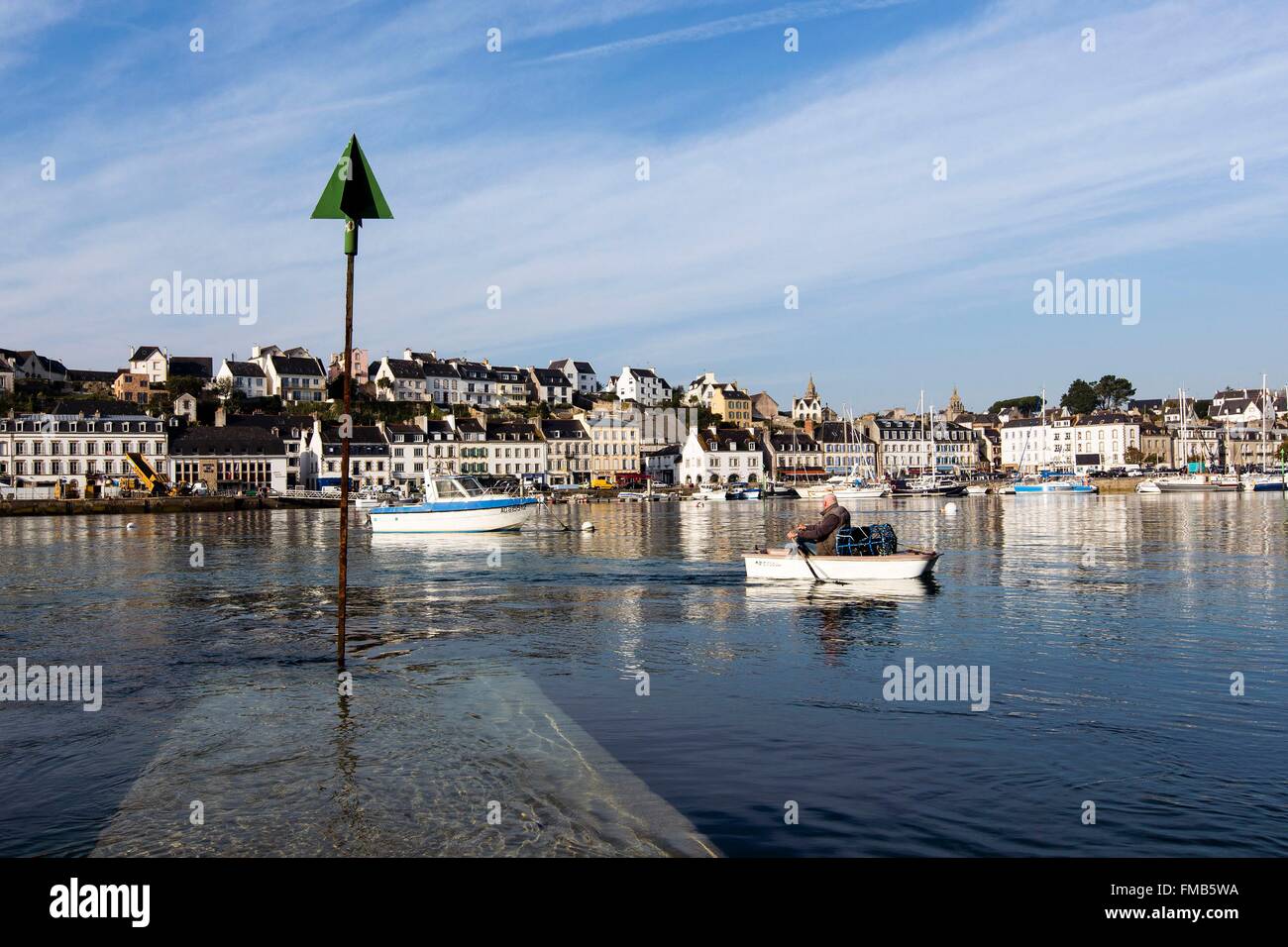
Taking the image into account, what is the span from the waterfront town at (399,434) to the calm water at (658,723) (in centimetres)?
8795

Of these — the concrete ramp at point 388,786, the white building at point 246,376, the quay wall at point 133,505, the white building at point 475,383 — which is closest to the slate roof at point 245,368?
the white building at point 246,376

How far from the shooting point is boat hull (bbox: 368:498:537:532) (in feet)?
211

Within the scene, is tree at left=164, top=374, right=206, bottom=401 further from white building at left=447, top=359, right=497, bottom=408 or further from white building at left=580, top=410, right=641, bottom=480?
white building at left=580, top=410, right=641, bottom=480

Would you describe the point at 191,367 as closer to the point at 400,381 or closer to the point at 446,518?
the point at 400,381

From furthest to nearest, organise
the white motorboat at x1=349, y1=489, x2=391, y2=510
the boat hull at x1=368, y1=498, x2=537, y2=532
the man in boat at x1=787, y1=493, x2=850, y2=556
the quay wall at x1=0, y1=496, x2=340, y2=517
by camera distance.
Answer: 1. the quay wall at x1=0, y1=496, x2=340, y2=517
2. the white motorboat at x1=349, y1=489, x2=391, y2=510
3. the boat hull at x1=368, y1=498, x2=537, y2=532
4. the man in boat at x1=787, y1=493, x2=850, y2=556

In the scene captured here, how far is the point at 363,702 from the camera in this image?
16391mm

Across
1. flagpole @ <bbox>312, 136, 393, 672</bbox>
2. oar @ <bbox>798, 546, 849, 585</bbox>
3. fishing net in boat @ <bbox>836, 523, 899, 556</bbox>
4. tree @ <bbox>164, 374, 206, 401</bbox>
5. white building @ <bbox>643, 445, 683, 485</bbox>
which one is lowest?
oar @ <bbox>798, 546, 849, 585</bbox>

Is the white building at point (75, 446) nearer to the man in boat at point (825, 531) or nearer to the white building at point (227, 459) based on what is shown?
the white building at point (227, 459)

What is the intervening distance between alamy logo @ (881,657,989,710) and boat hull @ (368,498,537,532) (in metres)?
48.1

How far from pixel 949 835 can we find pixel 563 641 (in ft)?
44.5

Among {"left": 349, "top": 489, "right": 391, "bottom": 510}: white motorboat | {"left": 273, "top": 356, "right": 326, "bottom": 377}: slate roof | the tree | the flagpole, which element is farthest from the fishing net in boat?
{"left": 273, "top": 356, "right": 326, "bottom": 377}: slate roof
